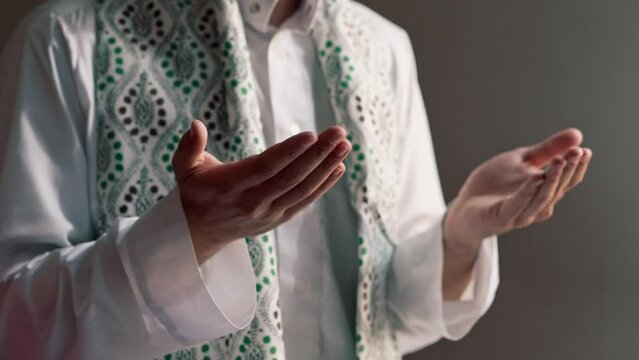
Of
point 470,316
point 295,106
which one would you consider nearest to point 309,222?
point 295,106

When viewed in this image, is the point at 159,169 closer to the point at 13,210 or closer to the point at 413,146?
the point at 13,210

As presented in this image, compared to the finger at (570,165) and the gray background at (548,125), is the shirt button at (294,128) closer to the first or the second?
the finger at (570,165)

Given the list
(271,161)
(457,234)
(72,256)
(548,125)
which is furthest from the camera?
(548,125)

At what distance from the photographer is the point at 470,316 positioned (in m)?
1.15

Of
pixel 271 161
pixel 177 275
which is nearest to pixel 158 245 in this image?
pixel 177 275

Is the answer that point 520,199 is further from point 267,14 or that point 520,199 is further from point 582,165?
point 267,14

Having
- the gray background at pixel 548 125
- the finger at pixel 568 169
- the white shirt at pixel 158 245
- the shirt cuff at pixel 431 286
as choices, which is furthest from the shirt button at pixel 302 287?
the gray background at pixel 548 125

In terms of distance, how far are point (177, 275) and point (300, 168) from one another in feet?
0.52

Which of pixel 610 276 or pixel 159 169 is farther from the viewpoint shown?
pixel 610 276

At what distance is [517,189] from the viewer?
106 centimetres

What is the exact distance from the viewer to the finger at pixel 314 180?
74 cm

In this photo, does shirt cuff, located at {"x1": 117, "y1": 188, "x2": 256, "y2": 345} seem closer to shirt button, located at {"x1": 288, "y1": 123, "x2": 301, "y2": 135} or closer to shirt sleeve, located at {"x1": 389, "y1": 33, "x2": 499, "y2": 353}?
shirt button, located at {"x1": 288, "y1": 123, "x2": 301, "y2": 135}

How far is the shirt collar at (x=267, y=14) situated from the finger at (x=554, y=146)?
0.29 m

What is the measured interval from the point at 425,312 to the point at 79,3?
1.69 ft
